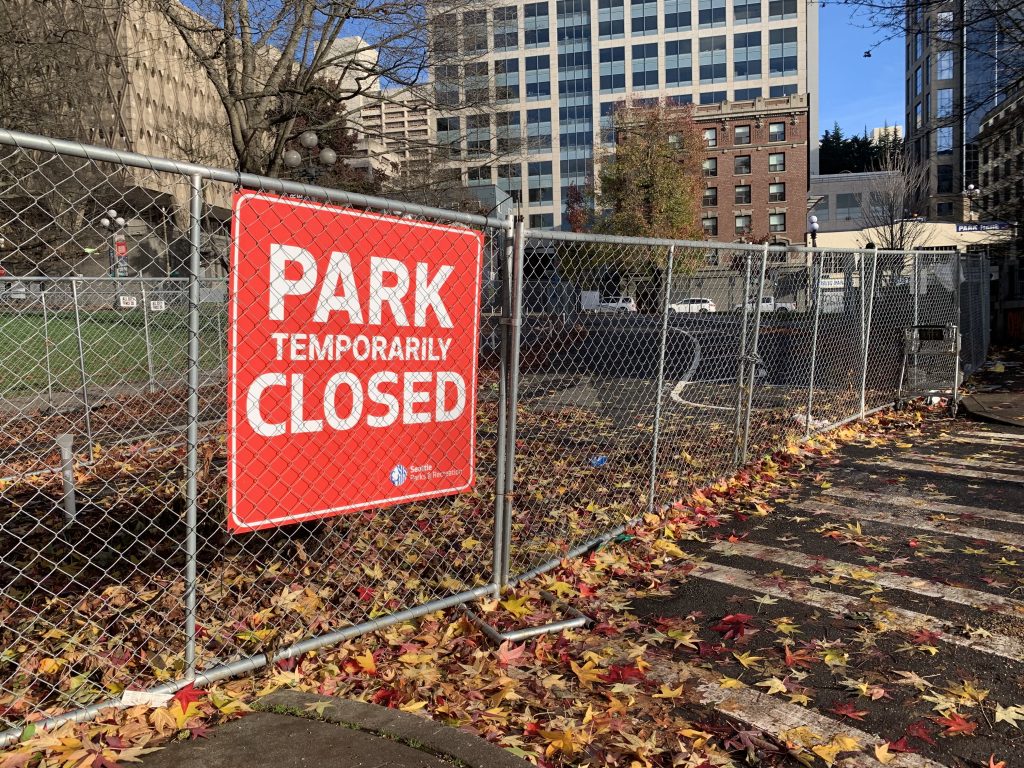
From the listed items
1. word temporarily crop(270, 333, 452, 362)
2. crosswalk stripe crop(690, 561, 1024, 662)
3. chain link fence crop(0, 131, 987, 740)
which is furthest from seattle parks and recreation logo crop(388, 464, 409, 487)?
crosswalk stripe crop(690, 561, 1024, 662)

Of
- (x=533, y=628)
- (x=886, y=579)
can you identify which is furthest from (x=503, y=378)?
(x=886, y=579)

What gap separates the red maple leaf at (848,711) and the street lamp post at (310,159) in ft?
45.2

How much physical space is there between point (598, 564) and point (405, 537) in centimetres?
135

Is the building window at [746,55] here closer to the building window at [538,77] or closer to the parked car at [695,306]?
the building window at [538,77]

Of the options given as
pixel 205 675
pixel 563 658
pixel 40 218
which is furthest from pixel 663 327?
pixel 40 218

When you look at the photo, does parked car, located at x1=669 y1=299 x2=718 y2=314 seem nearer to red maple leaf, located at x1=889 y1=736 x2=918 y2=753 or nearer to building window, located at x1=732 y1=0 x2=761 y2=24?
red maple leaf, located at x1=889 y1=736 x2=918 y2=753

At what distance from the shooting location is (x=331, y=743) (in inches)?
107

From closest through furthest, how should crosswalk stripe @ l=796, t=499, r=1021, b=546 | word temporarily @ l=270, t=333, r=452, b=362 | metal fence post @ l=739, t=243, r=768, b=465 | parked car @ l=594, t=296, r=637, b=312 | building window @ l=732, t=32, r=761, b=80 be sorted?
word temporarily @ l=270, t=333, r=452, b=362, crosswalk stripe @ l=796, t=499, r=1021, b=546, metal fence post @ l=739, t=243, r=768, b=465, parked car @ l=594, t=296, r=637, b=312, building window @ l=732, t=32, r=761, b=80

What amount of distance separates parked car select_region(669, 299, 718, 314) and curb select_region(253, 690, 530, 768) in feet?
A: 18.6

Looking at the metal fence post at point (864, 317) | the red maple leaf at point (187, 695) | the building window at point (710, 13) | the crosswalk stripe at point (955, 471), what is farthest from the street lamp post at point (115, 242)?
Answer: the building window at point (710, 13)

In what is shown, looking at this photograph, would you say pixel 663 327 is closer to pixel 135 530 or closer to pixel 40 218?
pixel 135 530

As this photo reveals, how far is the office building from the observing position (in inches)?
2776

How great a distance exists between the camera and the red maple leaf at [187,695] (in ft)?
9.73

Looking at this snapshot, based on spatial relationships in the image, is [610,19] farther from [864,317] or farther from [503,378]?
[503,378]
